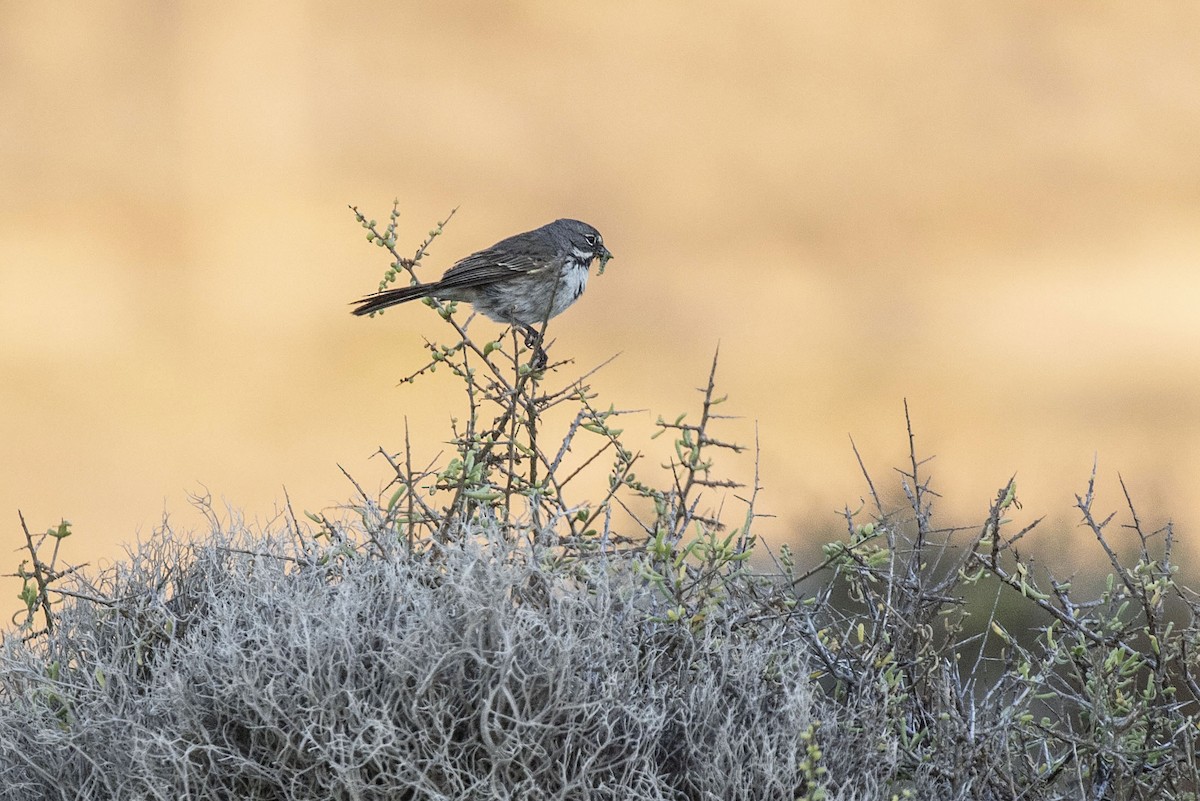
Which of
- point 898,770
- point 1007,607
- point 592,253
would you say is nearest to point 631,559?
point 898,770

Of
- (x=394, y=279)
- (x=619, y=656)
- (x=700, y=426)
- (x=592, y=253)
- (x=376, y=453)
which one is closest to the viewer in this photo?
(x=619, y=656)

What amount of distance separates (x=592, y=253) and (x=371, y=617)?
586 centimetres

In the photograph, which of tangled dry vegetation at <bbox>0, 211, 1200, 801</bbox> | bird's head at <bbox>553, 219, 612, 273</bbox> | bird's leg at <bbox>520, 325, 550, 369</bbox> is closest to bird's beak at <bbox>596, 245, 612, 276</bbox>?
bird's head at <bbox>553, 219, 612, 273</bbox>

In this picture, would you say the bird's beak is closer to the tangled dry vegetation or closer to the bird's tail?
the bird's tail

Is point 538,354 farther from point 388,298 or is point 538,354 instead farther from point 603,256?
point 603,256

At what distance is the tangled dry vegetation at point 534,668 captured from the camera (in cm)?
327

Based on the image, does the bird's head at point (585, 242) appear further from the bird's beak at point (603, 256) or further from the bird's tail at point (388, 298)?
the bird's tail at point (388, 298)

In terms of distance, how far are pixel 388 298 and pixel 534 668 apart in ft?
13.9

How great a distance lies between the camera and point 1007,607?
9062 millimetres

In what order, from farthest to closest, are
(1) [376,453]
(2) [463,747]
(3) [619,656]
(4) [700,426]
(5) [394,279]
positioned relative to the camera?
(5) [394,279] < (1) [376,453] < (4) [700,426] < (3) [619,656] < (2) [463,747]

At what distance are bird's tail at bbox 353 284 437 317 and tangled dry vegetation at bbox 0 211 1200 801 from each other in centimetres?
248

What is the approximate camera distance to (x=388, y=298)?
7.16m

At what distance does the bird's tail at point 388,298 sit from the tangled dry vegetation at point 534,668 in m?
2.48

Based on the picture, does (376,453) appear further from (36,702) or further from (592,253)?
(592,253)
